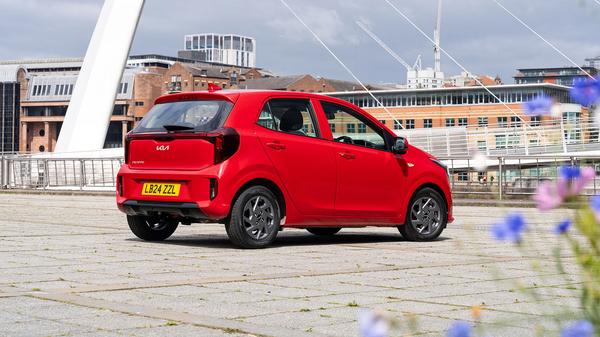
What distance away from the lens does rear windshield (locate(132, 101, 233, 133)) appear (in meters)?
9.14

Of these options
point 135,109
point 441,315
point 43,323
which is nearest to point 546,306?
point 441,315

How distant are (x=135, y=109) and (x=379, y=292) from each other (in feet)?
483

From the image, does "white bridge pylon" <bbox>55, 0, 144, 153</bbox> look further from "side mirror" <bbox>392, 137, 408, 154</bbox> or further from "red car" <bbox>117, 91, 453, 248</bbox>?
"side mirror" <bbox>392, 137, 408, 154</bbox>

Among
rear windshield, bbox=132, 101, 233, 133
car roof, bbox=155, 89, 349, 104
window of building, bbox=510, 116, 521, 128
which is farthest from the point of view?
window of building, bbox=510, 116, 521, 128

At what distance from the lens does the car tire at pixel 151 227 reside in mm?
10141

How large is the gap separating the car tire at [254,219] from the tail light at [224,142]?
37 centimetres

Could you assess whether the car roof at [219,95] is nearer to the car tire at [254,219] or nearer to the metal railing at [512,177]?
the car tire at [254,219]

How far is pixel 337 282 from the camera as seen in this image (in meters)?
6.66

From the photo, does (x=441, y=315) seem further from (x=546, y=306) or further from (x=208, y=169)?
(x=208, y=169)

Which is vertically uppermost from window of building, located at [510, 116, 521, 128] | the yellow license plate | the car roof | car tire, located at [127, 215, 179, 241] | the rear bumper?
window of building, located at [510, 116, 521, 128]

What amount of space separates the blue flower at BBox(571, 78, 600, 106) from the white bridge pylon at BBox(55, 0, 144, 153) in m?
25.5

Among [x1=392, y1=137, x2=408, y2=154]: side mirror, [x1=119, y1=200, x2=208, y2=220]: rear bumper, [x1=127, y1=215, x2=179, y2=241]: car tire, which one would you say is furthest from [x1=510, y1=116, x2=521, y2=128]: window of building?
[x1=119, y1=200, x2=208, y2=220]: rear bumper

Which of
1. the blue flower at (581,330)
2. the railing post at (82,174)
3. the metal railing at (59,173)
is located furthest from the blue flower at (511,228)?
the railing post at (82,174)

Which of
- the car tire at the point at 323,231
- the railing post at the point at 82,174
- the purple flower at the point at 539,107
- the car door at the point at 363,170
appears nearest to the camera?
the purple flower at the point at 539,107
